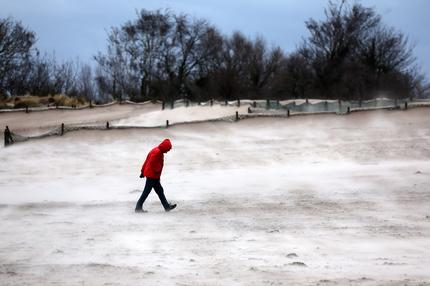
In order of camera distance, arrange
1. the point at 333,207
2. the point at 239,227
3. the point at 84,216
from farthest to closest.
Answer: the point at 333,207, the point at 84,216, the point at 239,227

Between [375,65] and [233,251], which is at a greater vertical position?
[375,65]

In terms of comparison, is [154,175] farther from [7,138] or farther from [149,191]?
[7,138]

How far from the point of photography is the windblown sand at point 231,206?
24.3ft

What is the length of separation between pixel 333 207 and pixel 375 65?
48.1m

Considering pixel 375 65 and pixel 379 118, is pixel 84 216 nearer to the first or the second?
pixel 379 118

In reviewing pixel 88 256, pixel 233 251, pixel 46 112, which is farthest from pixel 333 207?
pixel 46 112

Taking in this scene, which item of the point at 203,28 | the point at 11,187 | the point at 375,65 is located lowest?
the point at 11,187

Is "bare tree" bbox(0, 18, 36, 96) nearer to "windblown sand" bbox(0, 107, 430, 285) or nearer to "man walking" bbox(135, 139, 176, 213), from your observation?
"windblown sand" bbox(0, 107, 430, 285)

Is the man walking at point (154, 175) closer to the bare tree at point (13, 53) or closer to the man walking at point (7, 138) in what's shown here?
the man walking at point (7, 138)

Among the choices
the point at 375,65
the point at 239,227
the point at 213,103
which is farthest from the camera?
the point at 375,65

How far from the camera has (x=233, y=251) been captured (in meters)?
8.46

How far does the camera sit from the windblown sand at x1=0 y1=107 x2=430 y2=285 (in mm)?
7398

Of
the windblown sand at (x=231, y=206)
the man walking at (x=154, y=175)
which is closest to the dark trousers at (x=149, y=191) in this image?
the man walking at (x=154, y=175)

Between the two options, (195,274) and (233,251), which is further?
(233,251)
